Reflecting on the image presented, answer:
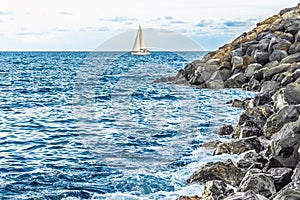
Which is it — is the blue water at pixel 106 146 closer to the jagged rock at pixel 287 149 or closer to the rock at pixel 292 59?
the jagged rock at pixel 287 149

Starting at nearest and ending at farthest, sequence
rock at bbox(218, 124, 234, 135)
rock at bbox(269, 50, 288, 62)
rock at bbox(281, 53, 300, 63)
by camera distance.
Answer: rock at bbox(218, 124, 234, 135), rock at bbox(281, 53, 300, 63), rock at bbox(269, 50, 288, 62)

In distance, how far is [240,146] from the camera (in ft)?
44.7

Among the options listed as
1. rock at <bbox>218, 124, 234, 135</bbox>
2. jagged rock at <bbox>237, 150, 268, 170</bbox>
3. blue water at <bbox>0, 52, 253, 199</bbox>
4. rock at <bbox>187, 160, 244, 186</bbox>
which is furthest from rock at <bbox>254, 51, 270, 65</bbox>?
rock at <bbox>187, 160, 244, 186</bbox>

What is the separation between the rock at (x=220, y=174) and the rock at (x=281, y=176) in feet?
3.20

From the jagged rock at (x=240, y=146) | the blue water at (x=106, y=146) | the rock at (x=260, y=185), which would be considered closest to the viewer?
the rock at (x=260, y=185)

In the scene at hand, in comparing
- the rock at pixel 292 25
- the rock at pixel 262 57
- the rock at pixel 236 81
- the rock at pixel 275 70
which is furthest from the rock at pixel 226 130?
the rock at pixel 292 25

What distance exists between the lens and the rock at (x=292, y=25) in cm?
3738

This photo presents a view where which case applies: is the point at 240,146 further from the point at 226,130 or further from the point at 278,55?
the point at 278,55

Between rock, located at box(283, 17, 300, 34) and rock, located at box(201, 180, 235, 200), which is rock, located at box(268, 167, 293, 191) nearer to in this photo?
rock, located at box(201, 180, 235, 200)

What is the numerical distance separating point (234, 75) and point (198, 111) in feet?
37.6

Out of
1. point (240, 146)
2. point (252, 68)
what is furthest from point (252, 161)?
point (252, 68)

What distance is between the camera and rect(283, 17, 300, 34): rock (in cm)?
3738

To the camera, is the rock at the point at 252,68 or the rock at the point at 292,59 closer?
the rock at the point at 292,59

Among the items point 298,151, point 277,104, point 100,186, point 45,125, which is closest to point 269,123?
point 277,104
